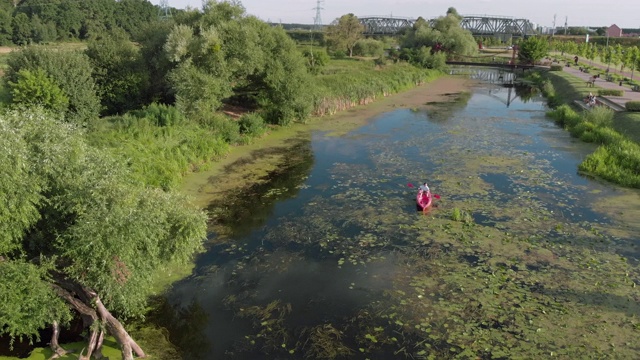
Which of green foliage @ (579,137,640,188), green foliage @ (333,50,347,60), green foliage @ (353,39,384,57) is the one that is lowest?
green foliage @ (579,137,640,188)

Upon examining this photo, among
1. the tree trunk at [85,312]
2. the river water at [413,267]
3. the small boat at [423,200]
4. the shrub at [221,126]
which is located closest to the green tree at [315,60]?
the shrub at [221,126]

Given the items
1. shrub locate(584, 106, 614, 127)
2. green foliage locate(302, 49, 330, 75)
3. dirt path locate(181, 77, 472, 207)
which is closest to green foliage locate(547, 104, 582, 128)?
shrub locate(584, 106, 614, 127)

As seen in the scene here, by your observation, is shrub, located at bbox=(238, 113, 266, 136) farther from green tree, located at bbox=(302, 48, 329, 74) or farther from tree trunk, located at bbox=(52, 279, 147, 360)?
tree trunk, located at bbox=(52, 279, 147, 360)

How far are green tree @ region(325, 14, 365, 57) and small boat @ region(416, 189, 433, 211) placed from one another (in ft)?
205

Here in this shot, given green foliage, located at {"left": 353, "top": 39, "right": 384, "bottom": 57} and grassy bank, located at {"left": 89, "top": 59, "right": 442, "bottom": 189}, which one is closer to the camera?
grassy bank, located at {"left": 89, "top": 59, "right": 442, "bottom": 189}

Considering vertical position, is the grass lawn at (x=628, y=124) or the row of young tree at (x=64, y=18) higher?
the row of young tree at (x=64, y=18)

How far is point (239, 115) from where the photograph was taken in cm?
3319

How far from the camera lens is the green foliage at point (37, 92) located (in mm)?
21250

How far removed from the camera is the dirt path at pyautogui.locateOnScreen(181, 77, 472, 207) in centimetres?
2181

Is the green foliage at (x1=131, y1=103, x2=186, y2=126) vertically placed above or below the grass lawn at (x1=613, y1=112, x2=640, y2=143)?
above

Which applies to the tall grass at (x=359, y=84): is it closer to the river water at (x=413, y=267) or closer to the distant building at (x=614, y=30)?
the river water at (x=413, y=267)

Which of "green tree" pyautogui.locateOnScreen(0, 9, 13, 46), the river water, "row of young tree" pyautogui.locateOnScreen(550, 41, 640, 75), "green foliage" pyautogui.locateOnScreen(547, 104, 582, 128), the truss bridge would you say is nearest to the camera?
the river water

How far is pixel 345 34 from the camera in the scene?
77.7m

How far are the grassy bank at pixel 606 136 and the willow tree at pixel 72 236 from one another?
19.7 meters
